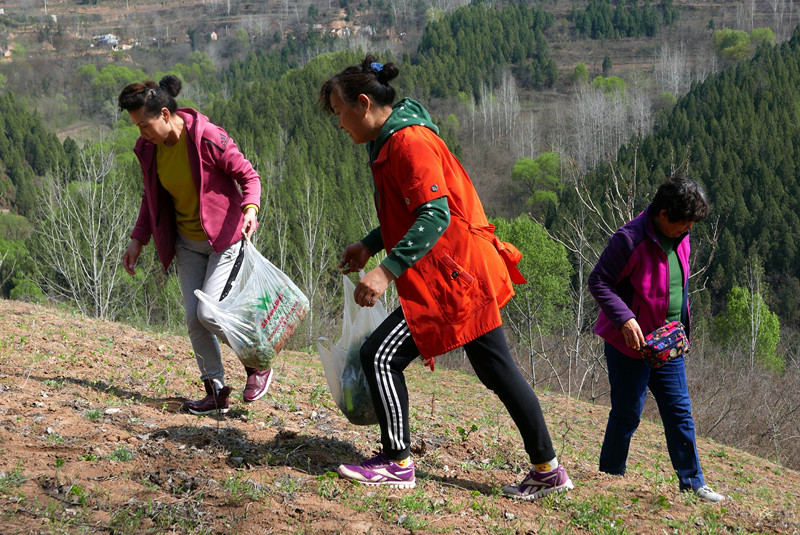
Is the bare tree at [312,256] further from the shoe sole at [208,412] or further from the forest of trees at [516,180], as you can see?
the shoe sole at [208,412]

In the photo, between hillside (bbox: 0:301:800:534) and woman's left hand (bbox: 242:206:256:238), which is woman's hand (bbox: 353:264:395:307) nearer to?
hillside (bbox: 0:301:800:534)

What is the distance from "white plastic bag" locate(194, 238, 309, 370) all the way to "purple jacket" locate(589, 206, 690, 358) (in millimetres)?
1539

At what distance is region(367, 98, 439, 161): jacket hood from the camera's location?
2807mm

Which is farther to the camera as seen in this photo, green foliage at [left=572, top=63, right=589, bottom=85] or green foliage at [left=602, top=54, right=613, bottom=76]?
green foliage at [left=602, top=54, right=613, bottom=76]

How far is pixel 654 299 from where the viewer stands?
350cm

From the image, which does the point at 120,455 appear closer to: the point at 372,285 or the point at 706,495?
the point at 372,285

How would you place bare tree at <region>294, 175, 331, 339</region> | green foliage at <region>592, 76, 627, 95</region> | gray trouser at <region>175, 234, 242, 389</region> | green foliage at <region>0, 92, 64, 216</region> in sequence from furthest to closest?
green foliage at <region>592, 76, 627, 95</region>
green foliage at <region>0, 92, 64, 216</region>
bare tree at <region>294, 175, 331, 339</region>
gray trouser at <region>175, 234, 242, 389</region>

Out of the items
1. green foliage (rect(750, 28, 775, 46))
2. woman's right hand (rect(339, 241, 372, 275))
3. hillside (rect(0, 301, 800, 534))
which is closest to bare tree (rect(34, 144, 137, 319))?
hillside (rect(0, 301, 800, 534))

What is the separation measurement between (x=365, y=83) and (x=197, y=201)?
142 cm

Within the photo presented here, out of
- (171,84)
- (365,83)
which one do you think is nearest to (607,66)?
(171,84)

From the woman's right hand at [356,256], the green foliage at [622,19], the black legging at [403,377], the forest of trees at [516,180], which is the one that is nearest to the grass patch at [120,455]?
the black legging at [403,377]

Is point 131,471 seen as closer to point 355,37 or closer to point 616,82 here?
point 616,82

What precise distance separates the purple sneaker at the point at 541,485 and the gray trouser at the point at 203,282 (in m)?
1.67

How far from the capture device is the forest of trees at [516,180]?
3202 centimetres
